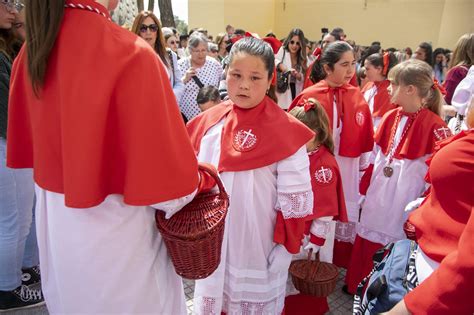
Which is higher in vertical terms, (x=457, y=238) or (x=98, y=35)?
(x=98, y=35)

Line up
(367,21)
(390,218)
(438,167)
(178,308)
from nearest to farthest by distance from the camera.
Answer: (438,167), (178,308), (390,218), (367,21)

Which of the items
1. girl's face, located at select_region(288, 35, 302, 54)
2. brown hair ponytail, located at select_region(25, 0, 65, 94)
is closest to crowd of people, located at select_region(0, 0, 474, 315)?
brown hair ponytail, located at select_region(25, 0, 65, 94)

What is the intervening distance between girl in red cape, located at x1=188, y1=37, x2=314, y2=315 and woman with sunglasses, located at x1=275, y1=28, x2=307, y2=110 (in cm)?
392

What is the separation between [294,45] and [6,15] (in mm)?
4621

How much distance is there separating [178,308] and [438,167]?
134cm

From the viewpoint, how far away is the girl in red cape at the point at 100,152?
4.67 ft

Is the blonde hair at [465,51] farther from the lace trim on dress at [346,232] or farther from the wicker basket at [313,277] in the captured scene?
the wicker basket at [313,277]

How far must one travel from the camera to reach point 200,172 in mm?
1779

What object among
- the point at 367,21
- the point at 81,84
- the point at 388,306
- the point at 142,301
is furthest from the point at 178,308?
the point at 367,21

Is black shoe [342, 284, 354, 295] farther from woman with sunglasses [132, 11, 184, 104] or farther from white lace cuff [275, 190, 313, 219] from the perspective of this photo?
woman with sunglasses [132, 11, 184, 104]

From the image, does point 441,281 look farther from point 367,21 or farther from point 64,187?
point 367,21

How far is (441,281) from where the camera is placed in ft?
4.25

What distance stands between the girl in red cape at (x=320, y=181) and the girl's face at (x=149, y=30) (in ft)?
7.54

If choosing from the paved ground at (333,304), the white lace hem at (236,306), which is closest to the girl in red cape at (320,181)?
the paved ground at (333,304)
